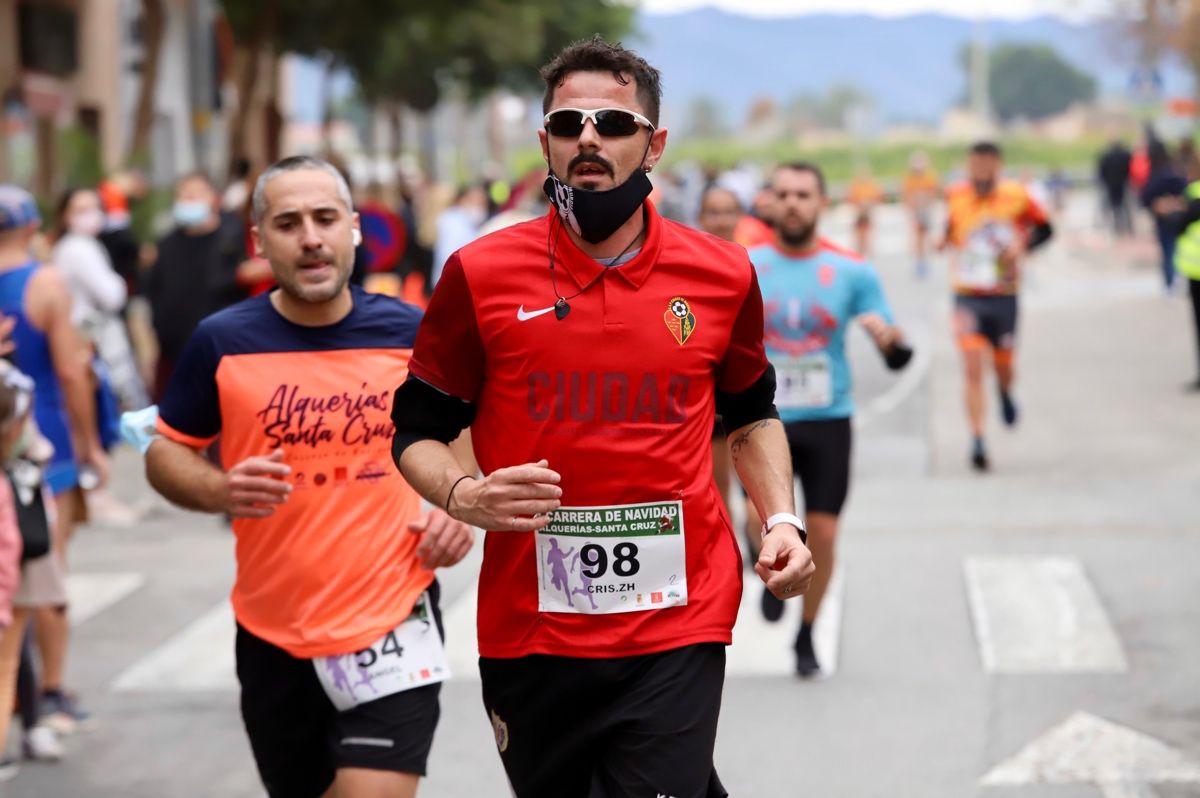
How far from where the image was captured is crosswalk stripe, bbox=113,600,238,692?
27.2 feet

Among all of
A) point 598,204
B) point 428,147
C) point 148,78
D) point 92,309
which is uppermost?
point 148,78

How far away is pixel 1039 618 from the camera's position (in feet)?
28.8

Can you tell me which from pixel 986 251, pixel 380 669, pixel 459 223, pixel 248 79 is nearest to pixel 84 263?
pixel 459 223

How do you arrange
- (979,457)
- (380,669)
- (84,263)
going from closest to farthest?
(380,669) → (84,263) → (979,457)

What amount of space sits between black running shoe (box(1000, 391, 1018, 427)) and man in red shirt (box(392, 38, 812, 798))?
9.92 metres

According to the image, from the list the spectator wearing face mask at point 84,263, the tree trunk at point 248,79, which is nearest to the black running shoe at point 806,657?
the spectator wearing face mask at point 84,263

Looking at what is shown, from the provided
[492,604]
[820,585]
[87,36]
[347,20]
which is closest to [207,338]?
[492,604]

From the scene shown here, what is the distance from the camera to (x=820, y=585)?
7734 millimetres

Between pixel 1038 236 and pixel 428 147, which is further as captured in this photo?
pixel 428 147

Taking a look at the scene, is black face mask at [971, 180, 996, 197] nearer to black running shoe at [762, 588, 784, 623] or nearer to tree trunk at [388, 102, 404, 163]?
black running shoe at [762, 588, 784, 623]

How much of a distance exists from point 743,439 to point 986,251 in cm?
891

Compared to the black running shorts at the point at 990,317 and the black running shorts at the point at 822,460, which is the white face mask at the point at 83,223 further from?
the black running shorts at the point at 822,460

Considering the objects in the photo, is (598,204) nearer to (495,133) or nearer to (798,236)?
(798,236)

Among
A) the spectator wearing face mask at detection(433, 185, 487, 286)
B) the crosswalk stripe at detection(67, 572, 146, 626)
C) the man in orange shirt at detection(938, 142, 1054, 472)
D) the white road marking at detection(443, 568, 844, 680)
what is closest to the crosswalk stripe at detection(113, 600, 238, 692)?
the crosswalk stripe at detection(67, 572, 146, 626)
